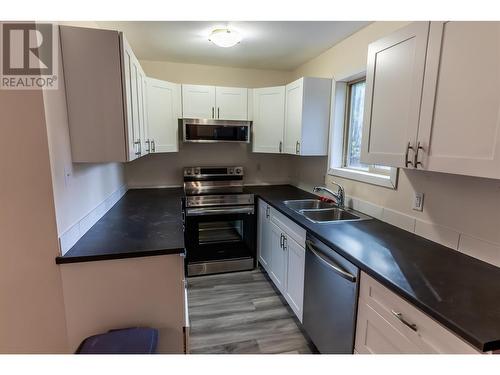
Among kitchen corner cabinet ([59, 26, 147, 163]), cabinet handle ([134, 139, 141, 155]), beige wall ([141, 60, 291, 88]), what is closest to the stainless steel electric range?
cabinet handle ([134, 139, 141, 155])

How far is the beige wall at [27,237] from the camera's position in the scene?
127 centimetres

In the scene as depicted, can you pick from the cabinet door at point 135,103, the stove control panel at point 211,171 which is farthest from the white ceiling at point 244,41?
the stove control panel at point 211,171

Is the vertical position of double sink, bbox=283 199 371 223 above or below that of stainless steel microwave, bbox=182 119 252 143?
below

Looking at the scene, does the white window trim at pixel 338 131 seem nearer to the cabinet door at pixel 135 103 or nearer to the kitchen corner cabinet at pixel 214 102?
the kitchen corner cabinet at pixel 214 102

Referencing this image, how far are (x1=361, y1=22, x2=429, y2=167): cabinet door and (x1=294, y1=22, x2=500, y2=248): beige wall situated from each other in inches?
14.1

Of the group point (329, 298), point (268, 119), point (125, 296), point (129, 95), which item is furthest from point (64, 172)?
point (268, 119)

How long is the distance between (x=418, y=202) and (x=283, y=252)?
115 centimetres

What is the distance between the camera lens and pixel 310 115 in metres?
2.77

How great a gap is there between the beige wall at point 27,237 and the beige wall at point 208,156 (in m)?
2.06

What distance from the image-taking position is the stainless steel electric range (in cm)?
299

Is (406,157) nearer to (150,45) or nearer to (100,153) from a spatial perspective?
(100,153)

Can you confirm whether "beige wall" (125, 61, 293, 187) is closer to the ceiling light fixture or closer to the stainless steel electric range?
the stainless steel electric range

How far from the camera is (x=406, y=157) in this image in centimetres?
146

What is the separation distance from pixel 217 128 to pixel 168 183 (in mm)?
993
